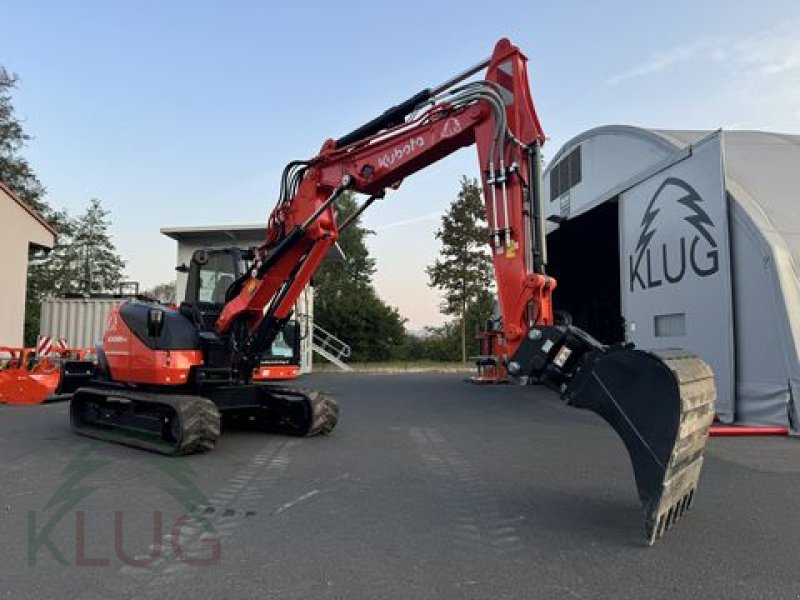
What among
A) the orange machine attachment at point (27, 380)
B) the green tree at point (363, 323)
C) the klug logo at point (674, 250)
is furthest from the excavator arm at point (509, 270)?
the green tree at point (363, 323)

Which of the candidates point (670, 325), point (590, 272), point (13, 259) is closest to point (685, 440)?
point (670, 325)

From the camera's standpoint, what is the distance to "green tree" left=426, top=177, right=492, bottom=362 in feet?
129

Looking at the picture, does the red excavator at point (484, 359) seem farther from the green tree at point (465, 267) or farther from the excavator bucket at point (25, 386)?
the green tree at point (465, 267)

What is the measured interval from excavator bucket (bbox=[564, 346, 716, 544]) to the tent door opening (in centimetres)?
1468

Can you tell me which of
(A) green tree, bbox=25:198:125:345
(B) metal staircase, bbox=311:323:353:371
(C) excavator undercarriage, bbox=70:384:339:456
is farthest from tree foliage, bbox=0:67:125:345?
(C) excavator undercarriage, bbox=70:384:339:456

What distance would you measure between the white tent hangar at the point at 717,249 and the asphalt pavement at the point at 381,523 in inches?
73.9

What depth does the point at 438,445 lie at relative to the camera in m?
8.50

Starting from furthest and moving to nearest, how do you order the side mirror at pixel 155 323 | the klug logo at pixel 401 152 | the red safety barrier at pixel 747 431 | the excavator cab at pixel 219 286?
the red safety barrier at pixel 747 431
the excavator cab at pixel 219 286
the side mirror at pixel 155 323
the klug logo at pixel 401 152

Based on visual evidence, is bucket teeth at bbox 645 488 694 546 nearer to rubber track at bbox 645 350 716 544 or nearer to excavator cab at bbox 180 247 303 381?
rubber track at bbox 645 350 716 544

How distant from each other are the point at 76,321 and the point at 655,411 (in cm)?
2233

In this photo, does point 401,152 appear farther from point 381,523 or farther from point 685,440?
point 685,440

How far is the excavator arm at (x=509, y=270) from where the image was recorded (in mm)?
4367

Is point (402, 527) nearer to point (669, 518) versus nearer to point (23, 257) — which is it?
point (669, 518)

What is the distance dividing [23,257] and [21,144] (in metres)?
20.7
